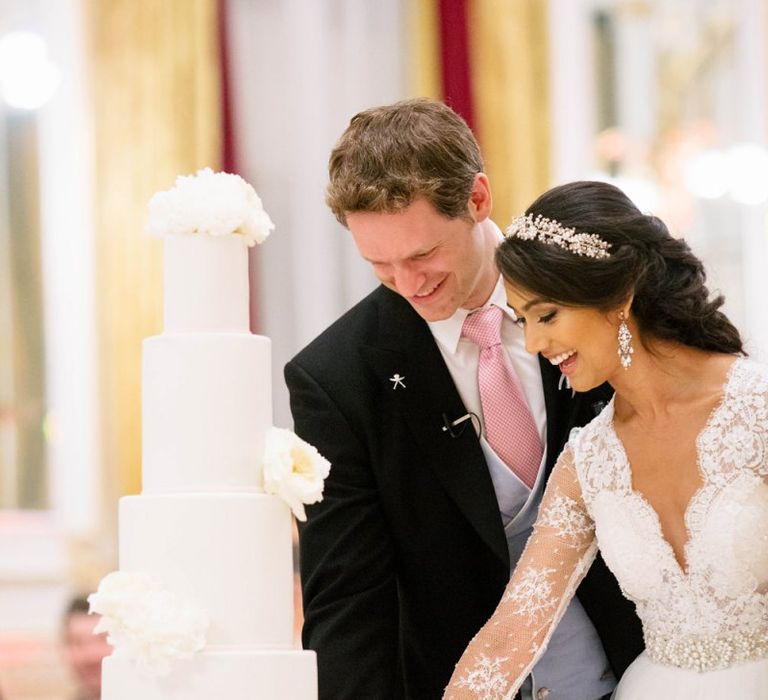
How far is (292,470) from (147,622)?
0.35 meters

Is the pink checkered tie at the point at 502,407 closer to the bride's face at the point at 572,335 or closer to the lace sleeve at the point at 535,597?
the lace sleeve at the point at 535,597

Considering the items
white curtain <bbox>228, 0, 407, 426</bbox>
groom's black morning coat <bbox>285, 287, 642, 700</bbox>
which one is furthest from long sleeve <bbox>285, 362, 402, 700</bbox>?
white curtain <bbox>228, 0, 407, 426</bbox>

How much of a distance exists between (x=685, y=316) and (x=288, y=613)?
3.12 feet

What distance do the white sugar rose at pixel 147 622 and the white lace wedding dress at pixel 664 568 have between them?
0.66 meters

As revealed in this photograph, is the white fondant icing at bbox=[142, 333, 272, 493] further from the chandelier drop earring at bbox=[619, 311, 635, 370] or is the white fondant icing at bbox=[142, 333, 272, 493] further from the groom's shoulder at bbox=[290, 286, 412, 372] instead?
the chandelier drop earring at bbox=[619, 311, 635, 370]

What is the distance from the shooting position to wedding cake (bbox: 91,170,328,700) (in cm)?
229

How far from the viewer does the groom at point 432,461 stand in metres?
2.82

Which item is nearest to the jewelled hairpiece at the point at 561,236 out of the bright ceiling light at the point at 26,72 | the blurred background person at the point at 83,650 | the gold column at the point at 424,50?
the blurred background person at the point at 83,650

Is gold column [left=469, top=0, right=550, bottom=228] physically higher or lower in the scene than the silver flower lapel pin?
higher

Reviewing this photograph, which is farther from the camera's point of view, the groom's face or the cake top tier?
the groom's face

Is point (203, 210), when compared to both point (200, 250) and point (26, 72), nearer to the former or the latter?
point (200, 250)

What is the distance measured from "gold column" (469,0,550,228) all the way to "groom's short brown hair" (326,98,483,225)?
13.8 feet

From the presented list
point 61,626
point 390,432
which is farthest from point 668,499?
point 61,626

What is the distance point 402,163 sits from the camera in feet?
9.05
